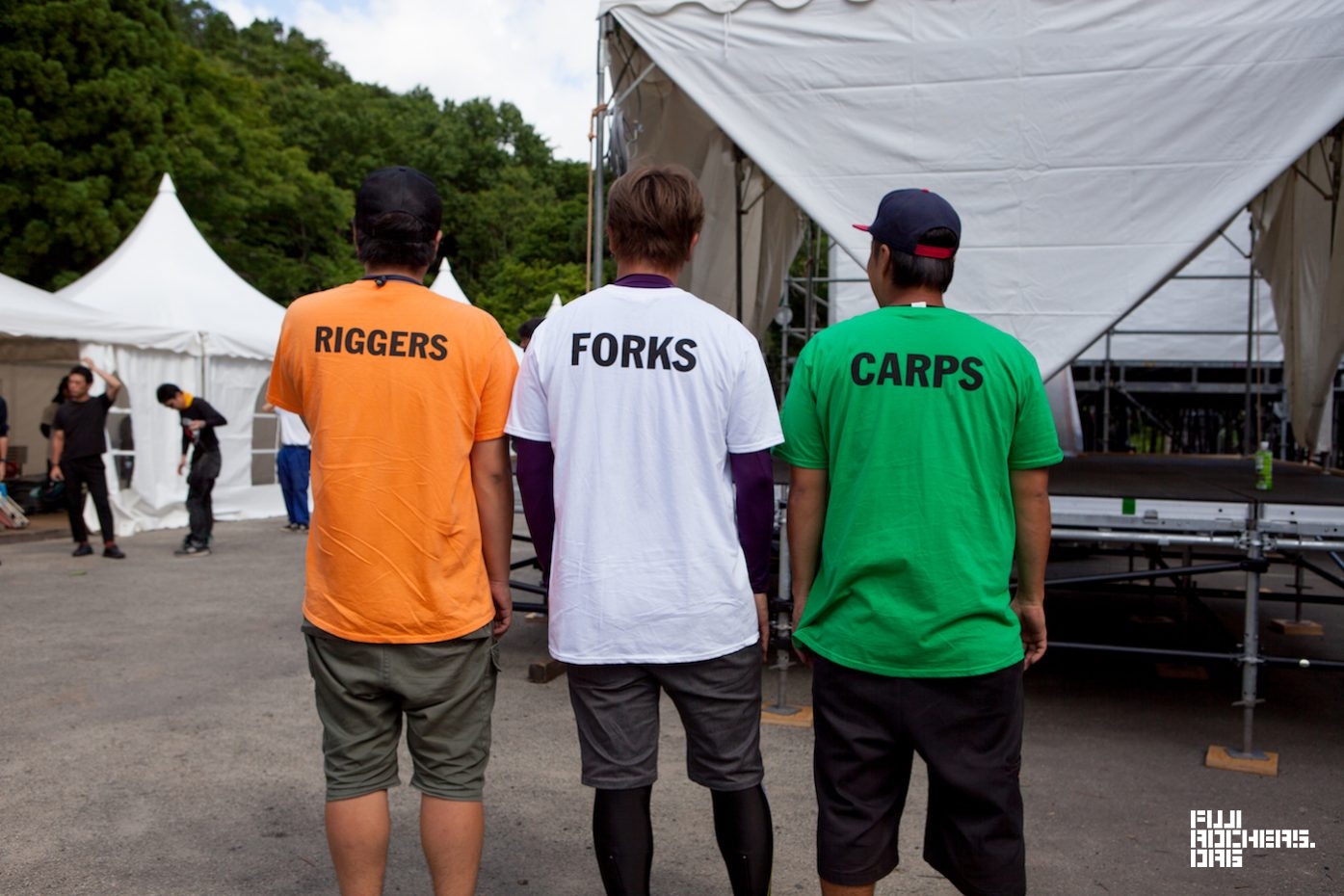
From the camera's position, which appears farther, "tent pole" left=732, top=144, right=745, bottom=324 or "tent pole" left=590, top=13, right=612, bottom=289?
"tent pole" left=732, top=144, right=745, bottom=324

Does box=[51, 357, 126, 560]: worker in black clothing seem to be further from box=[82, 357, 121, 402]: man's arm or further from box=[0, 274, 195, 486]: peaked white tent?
box=[0, 274, 195, 486]: peaked white tent

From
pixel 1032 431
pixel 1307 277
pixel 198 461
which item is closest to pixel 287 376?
pixel 1032 431

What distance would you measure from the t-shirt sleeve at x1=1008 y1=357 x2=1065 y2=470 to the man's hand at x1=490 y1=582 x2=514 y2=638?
3.89 feet

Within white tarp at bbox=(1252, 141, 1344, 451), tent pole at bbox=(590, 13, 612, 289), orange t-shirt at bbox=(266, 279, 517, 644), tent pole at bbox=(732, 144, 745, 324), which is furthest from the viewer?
tent pole at bbox=(732, 144, 745, 324)

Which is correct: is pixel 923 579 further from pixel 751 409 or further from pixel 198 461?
pixel 198 461

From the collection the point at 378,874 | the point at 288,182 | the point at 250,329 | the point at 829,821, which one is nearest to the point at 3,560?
the point at 250,329

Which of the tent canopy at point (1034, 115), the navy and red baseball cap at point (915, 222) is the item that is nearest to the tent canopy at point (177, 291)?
the tent canopy at point (1034, 115)

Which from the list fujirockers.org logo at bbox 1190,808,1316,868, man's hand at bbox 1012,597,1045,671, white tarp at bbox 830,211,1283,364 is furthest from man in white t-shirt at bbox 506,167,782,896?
white tarp at bbox 830,211,1283,364

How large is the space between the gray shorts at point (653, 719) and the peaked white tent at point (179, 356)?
1110 centimetres

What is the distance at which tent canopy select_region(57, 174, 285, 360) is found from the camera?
527 inches

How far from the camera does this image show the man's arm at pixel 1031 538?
2.38m

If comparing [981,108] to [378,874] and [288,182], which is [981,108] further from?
[288,182]

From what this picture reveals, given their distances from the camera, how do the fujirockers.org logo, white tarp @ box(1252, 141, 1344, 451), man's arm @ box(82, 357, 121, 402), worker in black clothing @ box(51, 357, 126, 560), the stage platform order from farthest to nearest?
man's arm @ box(82, 357, 121, 402)
worker in black clothing @ box(51, 357, 126, 560)
white tarp @ box(1252, 141, 1344, 451)
the stage platform
the fujirockers.org logo

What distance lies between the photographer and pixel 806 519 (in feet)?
8.02
